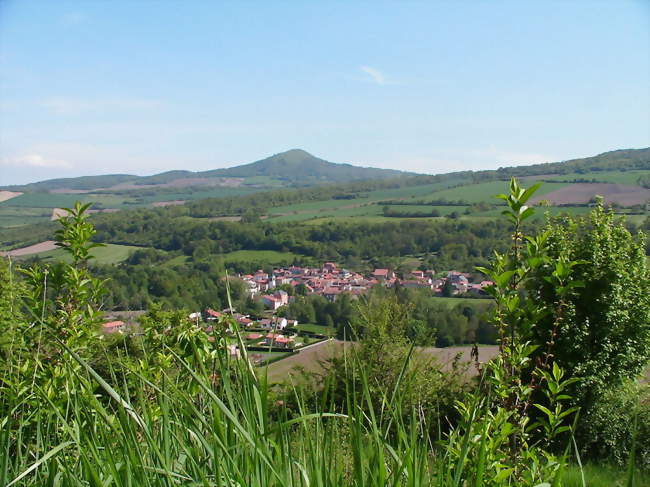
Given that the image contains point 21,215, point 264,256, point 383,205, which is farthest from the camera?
point 383,205

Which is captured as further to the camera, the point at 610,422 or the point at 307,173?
the point at 307,173

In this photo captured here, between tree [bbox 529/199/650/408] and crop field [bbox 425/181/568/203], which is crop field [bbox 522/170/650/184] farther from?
tree [bbox 529/199/650/408]

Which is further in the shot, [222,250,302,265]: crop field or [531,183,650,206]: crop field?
[222,250,302,265]: crop field

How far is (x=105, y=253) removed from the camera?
49.1 meters

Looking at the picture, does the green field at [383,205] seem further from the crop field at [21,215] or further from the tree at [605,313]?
the tree at [605,313]

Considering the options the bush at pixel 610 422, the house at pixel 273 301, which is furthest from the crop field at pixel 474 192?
the house at pixel 273 301

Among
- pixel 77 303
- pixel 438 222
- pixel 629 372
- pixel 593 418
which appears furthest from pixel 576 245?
pixel 438 222

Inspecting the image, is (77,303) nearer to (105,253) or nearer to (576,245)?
(576,245)

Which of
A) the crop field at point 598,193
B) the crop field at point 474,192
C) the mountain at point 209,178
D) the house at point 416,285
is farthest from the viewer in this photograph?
the mountain at point 209,178

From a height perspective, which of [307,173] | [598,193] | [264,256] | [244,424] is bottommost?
[264,256]

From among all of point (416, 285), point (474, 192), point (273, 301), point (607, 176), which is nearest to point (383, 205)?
point (474, 192)

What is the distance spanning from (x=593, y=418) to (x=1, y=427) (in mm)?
13565

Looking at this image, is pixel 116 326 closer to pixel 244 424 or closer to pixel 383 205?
pixel 244 424

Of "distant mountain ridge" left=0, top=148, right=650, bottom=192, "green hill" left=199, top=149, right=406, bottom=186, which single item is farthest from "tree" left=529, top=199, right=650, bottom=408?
"green hill" left=199, top=149, right=406, bottom=186
